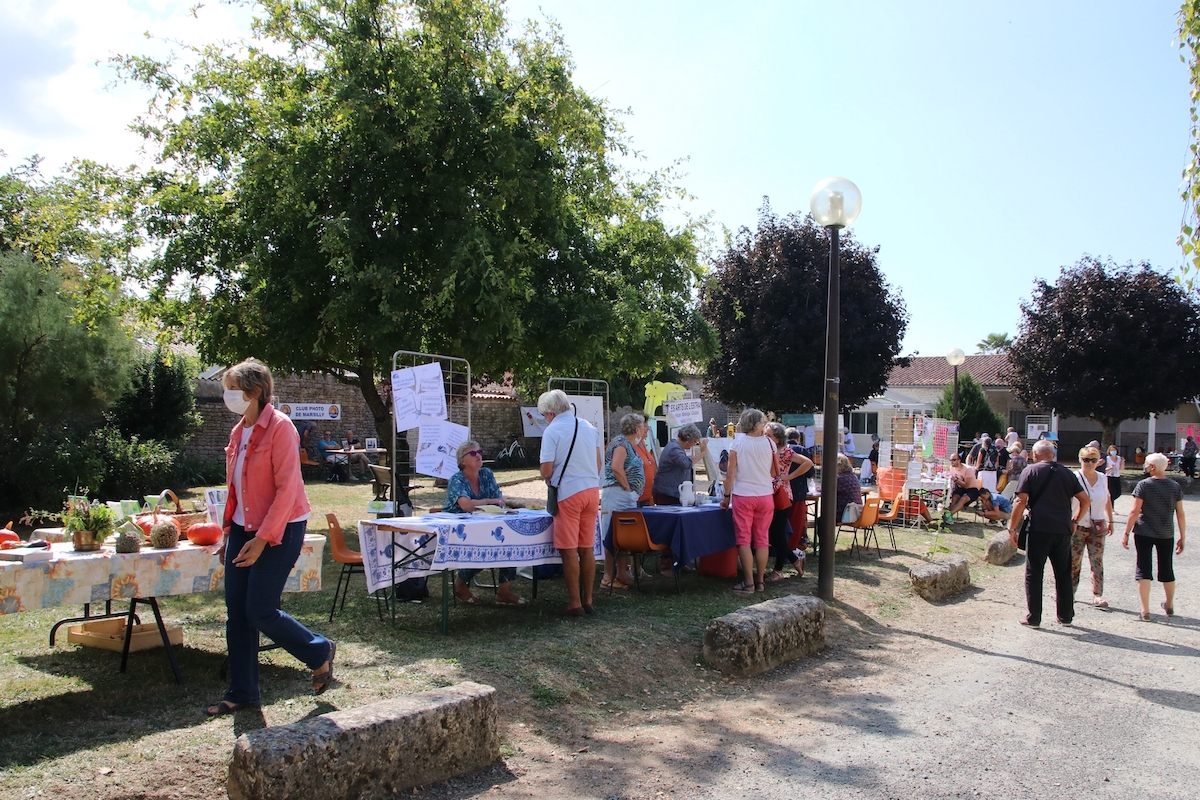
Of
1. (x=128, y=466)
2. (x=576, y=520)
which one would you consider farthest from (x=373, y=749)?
(x=128, y=466)

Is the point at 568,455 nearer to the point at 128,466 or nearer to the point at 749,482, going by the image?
the point at 749,482

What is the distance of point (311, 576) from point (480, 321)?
5.16 meters

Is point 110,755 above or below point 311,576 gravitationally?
below

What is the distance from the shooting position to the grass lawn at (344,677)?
380cm

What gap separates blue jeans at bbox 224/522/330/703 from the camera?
14.1 ft

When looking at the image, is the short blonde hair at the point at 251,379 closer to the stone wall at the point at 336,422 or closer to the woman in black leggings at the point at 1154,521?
the woman in black leggings at the point at 1154,521

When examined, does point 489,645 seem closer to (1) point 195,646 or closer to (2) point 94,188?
(1) point 195,646

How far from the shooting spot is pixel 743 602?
7.94 m

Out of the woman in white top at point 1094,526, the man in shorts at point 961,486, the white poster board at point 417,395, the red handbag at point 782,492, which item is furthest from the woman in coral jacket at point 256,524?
the man in shorts at point 961,486

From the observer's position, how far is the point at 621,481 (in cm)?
798

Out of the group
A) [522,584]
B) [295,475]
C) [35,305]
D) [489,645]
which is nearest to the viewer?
[295,475]

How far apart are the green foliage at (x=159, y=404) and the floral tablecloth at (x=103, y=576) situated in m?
13.8

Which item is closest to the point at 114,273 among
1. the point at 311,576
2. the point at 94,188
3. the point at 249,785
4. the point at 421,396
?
the point at 94,188

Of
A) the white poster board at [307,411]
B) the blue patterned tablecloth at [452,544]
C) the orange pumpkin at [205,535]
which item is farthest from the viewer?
the white poster board at [307,411]
